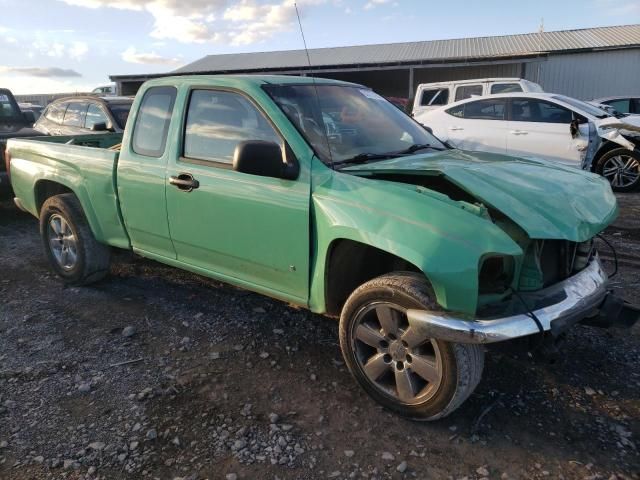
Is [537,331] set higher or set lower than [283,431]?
higher

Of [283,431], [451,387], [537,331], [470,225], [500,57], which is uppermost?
[500,57]

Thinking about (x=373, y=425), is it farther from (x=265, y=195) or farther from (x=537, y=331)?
(x=265, y=195)

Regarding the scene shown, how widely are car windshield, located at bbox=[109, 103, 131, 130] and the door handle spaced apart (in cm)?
549

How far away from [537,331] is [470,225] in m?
0.59

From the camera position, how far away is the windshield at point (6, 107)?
387 inches

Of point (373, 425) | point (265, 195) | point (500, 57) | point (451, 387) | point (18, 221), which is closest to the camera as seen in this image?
point (451, 387)

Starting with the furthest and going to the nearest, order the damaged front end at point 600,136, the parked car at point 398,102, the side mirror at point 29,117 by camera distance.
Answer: the side mirror at point 29,117
the damaged front end at point 600,136
the parked car at point 398,102

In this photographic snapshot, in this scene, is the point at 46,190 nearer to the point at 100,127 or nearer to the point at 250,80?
the point at 250,80

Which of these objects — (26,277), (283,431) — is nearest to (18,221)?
(26,277)

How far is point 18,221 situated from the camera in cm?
773

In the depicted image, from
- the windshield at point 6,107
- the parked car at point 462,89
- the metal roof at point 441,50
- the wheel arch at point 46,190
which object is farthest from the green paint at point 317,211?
the metal roof at point 441,50

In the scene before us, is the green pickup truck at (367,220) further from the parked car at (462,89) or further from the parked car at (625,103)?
the parked car at (625,103)

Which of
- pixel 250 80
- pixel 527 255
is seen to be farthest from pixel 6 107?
pixel 527 255

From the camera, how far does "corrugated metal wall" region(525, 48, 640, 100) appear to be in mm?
20953
